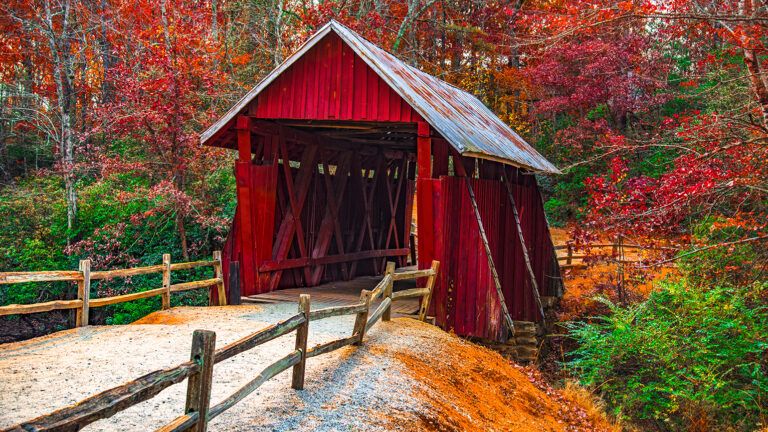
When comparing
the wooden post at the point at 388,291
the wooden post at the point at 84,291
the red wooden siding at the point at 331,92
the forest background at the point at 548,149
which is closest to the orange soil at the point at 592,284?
the forest background at the point at 548,149

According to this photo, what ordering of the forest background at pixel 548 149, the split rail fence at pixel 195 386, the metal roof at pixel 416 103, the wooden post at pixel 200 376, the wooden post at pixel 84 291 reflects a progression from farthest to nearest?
1. the forest background at pixel 548 149
2. the metal roof at pixel 416 103
3. the wooden post at pixel 84 291
4. the wooden post at pixel 200 376
5. the split rail fence at pixel 195 386

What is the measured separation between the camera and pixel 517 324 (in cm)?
1202

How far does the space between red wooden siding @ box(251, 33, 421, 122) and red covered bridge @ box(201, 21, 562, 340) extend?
0.02 metres

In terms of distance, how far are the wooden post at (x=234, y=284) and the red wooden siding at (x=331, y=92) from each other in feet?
8.90

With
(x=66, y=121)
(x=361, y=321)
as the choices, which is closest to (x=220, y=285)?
(x=361, y=321)

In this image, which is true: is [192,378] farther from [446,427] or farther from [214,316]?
[214,316]

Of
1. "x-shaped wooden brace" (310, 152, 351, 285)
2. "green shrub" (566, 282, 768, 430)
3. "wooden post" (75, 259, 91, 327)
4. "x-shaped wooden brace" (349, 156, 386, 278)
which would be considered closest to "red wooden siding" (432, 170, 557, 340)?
"green shrub" (566, 282, 768, 430)

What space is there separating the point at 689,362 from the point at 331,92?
7340 mm

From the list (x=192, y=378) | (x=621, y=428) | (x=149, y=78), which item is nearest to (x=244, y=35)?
(x=149, y=78)

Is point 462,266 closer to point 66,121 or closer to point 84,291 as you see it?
point 84,291

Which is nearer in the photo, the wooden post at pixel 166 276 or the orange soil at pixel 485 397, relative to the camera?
the orange soil at pixel 485 397

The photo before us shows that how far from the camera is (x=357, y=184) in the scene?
632 inches

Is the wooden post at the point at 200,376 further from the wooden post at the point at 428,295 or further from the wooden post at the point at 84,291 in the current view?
the wooden post at the point at 428,295

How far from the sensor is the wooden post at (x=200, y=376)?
15.3 feet
